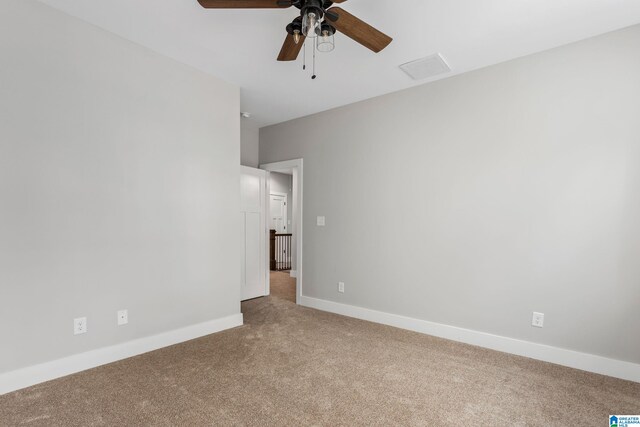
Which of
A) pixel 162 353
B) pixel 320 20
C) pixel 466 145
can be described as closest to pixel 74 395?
pixel 162 353

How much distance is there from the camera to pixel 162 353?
111 inches

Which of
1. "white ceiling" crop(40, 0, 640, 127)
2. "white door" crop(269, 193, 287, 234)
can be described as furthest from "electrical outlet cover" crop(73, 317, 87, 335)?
"white door" crop(269, 193, 287, 234)

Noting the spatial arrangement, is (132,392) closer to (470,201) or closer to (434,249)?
(434,249)

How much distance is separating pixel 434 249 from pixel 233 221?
2.25 metres

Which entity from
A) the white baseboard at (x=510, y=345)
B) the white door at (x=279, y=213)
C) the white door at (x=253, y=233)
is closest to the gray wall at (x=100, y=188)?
the white door at (x=253, y=233)

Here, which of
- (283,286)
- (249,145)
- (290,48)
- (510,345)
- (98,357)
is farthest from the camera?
(283,286)

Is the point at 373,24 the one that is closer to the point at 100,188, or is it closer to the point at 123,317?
the point at 100,188

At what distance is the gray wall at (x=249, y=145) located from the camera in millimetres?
4945

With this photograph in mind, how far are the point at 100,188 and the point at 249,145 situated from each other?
2718mm

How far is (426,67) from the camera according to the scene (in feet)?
10.0

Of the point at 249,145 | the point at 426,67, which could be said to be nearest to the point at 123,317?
the point at 249,145

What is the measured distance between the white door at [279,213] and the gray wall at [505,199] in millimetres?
A: 3669

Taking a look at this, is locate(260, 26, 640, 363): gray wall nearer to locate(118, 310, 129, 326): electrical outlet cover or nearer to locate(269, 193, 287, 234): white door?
locate(118, 310, 129, 326): electrical outlet cover

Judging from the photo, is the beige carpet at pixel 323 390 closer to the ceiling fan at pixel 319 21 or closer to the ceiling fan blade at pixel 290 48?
the ceiling fan at pixel 319 21
